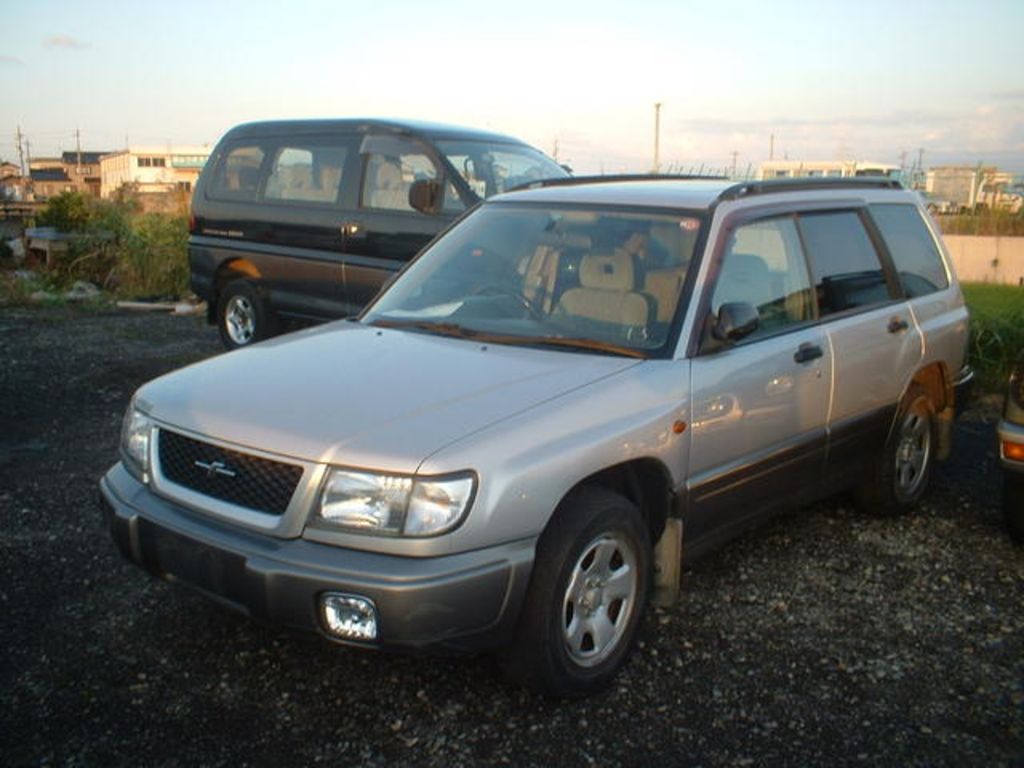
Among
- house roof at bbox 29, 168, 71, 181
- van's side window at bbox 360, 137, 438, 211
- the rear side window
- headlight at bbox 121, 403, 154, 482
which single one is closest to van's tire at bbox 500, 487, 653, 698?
headlight at bbox 121, 403, 154, 482

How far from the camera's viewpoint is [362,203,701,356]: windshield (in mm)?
3818

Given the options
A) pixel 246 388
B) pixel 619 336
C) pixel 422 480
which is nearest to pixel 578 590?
pixel 422 480

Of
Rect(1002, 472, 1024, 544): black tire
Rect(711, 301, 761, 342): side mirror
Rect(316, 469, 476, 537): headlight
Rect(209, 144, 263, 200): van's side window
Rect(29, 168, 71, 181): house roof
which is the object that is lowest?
Rect(1002, 472, 1024, 544): black tire

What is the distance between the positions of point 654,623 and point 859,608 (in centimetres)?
91

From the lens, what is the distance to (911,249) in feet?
17.3

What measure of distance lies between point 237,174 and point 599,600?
6.92m

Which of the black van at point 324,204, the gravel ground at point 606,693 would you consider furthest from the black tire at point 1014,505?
the black van at point 324,204

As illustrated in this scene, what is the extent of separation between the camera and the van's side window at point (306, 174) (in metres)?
8.34

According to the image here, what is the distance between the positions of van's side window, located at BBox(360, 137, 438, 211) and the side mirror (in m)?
4.61

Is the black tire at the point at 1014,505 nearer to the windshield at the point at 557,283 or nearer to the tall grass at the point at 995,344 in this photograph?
the windshield at the point at 557,283

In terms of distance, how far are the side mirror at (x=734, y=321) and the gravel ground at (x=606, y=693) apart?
117 centimetres

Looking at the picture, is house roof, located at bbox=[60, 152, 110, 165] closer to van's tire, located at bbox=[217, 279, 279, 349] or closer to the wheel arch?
van's tire, located at bbox=[217, 279, 279, 349]

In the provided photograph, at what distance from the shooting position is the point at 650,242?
400 cm

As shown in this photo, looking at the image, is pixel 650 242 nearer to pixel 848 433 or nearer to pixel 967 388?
pixel 848 433
